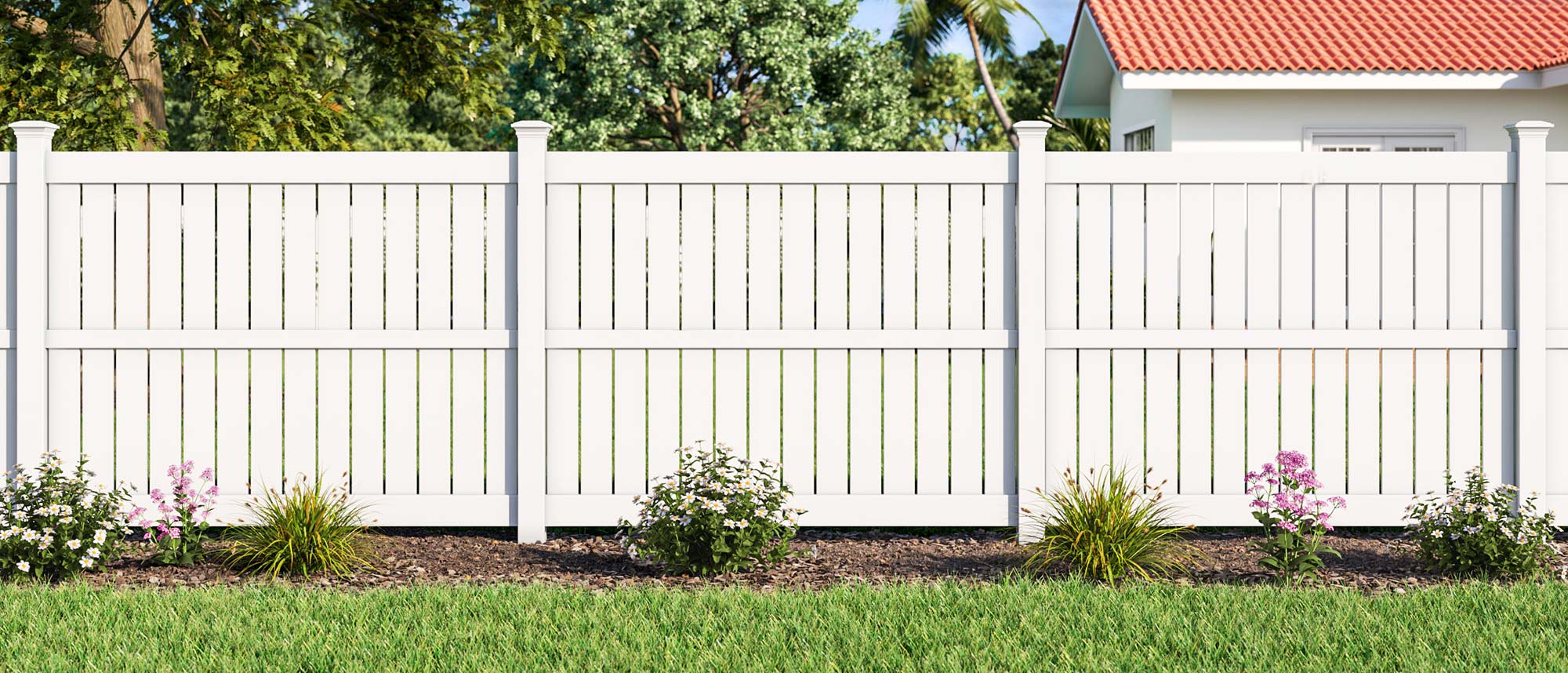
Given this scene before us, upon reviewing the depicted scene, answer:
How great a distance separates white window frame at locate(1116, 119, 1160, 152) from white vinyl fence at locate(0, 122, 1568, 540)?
7.63 metres

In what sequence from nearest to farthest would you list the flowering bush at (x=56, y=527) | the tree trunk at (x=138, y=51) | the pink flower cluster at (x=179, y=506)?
the flowering bush at (x=56, y=527)
the pink flower cluster at (x=179, y=506)
the tree trunk at (x=138, y=51)

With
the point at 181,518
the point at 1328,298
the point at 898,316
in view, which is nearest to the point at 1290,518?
the point at 1328,298

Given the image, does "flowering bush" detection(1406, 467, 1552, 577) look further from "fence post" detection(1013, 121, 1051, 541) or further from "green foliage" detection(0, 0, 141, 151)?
"green foliage" detection(0, 0, 141, 151)

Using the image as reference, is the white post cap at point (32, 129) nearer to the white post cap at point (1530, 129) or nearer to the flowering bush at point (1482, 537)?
the flowering bush at point (1482, 537)

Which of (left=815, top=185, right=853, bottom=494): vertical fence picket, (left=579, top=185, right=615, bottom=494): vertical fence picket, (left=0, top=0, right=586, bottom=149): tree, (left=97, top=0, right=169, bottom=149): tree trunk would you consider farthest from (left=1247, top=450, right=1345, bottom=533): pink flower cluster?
(left=97, top=0, right=169, bottom=149): tree trunk

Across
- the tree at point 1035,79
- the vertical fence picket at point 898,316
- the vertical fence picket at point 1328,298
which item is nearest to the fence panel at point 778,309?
the vertical fence picket at point 898,316

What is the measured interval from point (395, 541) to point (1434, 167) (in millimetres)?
4493

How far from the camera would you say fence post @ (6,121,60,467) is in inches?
228

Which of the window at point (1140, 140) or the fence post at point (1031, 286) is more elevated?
the window at point (1140, 140)

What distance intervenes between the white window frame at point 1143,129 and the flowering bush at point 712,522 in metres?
8.80

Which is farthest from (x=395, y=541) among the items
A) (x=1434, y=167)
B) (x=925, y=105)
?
(x=925, y=105)

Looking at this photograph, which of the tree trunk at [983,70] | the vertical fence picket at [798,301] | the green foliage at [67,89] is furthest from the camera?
the tree trunk at [983,70]

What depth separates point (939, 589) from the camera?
5082mm

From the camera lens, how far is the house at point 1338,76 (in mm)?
12406
